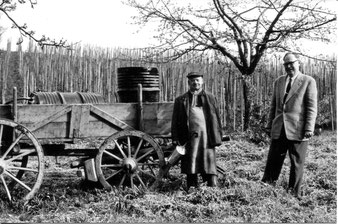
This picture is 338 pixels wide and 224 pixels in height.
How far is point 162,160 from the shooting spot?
567 cm

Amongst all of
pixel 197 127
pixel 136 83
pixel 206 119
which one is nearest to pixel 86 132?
pixel 136 83

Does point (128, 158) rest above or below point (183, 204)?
above

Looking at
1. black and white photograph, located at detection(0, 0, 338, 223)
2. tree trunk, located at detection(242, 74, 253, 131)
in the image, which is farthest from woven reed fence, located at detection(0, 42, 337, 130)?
black and white photograph, located at detection(0, 0, 338, 223)

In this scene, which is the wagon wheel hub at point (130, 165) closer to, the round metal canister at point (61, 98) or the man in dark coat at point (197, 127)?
the man in dark coat at point (197, 127)

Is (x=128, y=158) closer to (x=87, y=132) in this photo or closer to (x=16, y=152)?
(x=87, y=132)

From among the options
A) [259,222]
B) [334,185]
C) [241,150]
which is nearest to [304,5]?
[241,150]

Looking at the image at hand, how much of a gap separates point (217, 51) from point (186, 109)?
19.0ft

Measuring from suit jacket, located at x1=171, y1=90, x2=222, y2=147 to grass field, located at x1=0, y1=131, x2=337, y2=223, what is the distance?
0.62 metres

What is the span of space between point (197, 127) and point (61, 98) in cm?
173

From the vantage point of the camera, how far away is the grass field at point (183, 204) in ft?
15.1

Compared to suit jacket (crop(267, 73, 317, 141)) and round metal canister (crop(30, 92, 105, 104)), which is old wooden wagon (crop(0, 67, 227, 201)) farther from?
suit jacket (crop(267, 73, 317, 141))

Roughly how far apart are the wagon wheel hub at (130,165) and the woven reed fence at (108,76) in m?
7.24

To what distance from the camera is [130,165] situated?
561 centimetres

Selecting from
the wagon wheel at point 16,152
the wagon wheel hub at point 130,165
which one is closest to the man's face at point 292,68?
the wagon wheel hub at point 130,165
